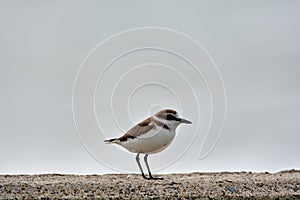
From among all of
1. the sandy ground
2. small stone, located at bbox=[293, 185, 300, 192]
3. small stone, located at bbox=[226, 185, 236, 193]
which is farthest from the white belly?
small stone, located at bbox=[293, 185, 300, 192]

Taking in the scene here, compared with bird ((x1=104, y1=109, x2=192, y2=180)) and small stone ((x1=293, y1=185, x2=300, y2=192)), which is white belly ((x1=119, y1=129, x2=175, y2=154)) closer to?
bird ((x1=104, y1=109, x2=192, y2=180))

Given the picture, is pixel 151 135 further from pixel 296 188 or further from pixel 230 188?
pixel 296 188

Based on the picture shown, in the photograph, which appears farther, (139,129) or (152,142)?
(139,129)

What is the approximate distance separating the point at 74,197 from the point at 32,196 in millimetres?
464

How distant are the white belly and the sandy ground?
40 centimetres

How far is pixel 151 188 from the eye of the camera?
20.3 feet

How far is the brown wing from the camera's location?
6.77 m

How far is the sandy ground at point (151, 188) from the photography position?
6000 mm

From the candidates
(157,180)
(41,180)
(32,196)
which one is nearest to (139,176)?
(157,180)

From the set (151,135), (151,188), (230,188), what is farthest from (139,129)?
(230,188)

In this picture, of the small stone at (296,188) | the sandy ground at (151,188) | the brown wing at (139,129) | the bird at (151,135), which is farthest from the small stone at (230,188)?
the brown wing at (139,129)

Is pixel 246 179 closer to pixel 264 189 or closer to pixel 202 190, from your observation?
pixel 264 189

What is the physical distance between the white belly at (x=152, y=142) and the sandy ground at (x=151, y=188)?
40 centimetres

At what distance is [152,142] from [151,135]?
0.29ft
